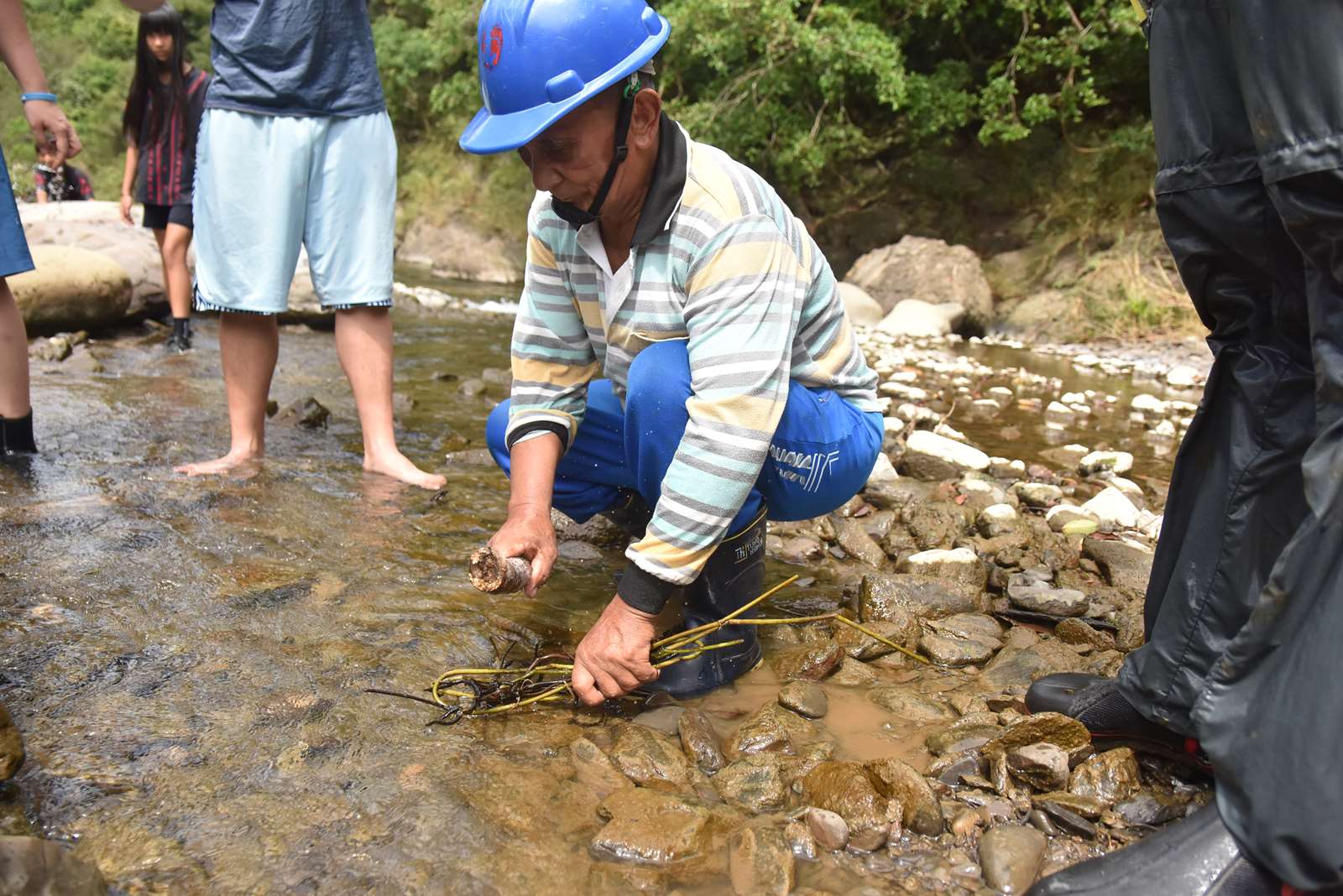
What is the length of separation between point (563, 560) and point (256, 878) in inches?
57.4

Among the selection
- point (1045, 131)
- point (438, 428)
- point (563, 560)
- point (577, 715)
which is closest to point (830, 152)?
point (1045, 131)

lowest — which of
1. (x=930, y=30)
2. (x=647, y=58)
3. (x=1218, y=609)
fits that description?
(x=1218, y=609)

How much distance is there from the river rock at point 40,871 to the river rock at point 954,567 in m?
2.03

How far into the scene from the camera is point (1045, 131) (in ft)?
40.0

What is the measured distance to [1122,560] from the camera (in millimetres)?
2791

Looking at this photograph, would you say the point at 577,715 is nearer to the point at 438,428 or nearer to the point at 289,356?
the point at 438,428

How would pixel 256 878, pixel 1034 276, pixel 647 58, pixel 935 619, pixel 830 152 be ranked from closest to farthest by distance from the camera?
pixel 256 878 < pixel 647 58 < pixel 935 619 < pixel 1034 276 < pixel 830 152

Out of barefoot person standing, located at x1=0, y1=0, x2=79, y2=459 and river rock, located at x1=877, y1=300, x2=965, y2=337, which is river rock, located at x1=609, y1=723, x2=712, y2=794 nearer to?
barefoot person standing, located at x1=0, y1=0, x2=79, y2=459

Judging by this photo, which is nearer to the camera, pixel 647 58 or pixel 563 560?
pixel 647 58

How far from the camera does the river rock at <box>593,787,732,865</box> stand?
4.84ft

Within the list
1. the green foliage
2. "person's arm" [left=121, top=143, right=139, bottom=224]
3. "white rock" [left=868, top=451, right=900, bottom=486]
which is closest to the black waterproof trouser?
"white rock" [left=868, top=451, right=900, bottom=486]

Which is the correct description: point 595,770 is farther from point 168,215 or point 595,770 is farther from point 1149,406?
point 168,215

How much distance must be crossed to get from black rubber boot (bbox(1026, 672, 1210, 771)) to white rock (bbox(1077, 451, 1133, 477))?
8.23 ft

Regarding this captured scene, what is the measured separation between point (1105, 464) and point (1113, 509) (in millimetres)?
886
